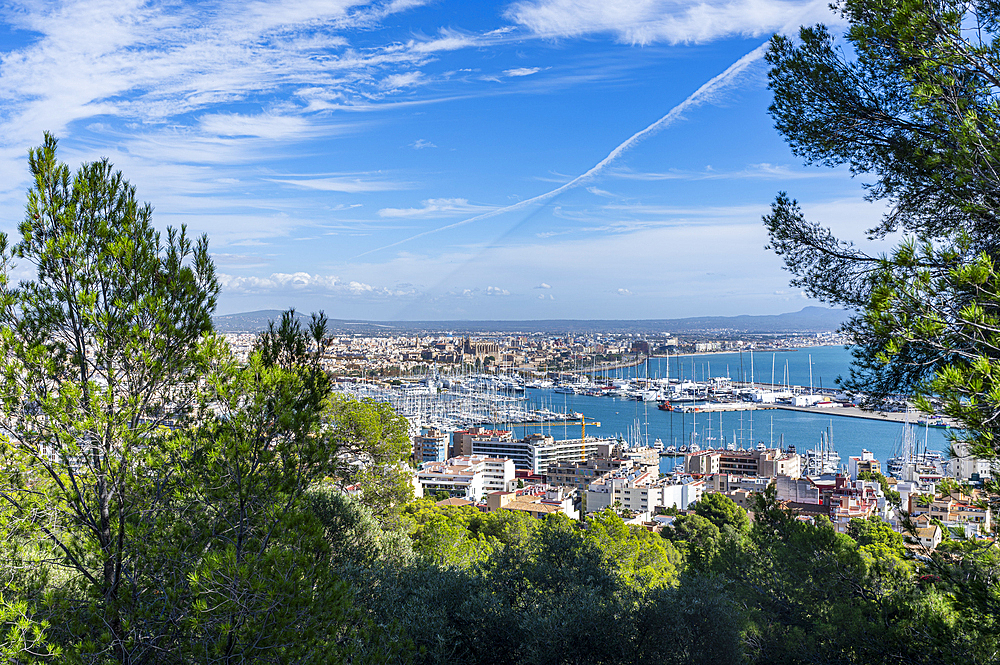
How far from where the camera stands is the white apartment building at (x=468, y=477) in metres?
25.4

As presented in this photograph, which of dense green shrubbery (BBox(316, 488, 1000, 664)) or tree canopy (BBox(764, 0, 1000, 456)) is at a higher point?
tree canopy (BBox(764, 0, 1000, 456))

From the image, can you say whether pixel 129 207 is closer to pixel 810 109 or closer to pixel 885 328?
pixel 885 328

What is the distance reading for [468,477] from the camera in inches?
1041

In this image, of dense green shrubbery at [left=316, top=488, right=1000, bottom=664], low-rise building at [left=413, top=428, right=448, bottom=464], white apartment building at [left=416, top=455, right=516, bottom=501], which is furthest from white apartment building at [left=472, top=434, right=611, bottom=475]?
dense green shrubbery at [left=316, top=488, right=1000, bottom=664]

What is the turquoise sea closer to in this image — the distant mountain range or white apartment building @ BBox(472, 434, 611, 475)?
white apartment building @ BBox(472, 434, 611, 475)

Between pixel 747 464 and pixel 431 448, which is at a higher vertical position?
pixel 431 448

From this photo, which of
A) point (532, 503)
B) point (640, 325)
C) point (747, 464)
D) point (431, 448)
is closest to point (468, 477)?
point (532, 503)

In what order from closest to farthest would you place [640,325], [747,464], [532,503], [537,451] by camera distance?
[532,503], [747,464], [537,451], [640,325]

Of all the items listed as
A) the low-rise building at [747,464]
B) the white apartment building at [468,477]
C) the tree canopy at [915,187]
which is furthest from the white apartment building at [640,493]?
the tree canopy at [915,187]

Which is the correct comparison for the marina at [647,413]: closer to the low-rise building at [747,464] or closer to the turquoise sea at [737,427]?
the turquoise sea at [737,427]

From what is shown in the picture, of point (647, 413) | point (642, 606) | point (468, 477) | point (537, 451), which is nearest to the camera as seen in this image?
point (642, 606)

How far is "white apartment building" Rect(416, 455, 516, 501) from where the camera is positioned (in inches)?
1000

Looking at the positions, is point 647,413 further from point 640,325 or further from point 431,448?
point 640,325

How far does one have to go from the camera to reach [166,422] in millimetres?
2783
